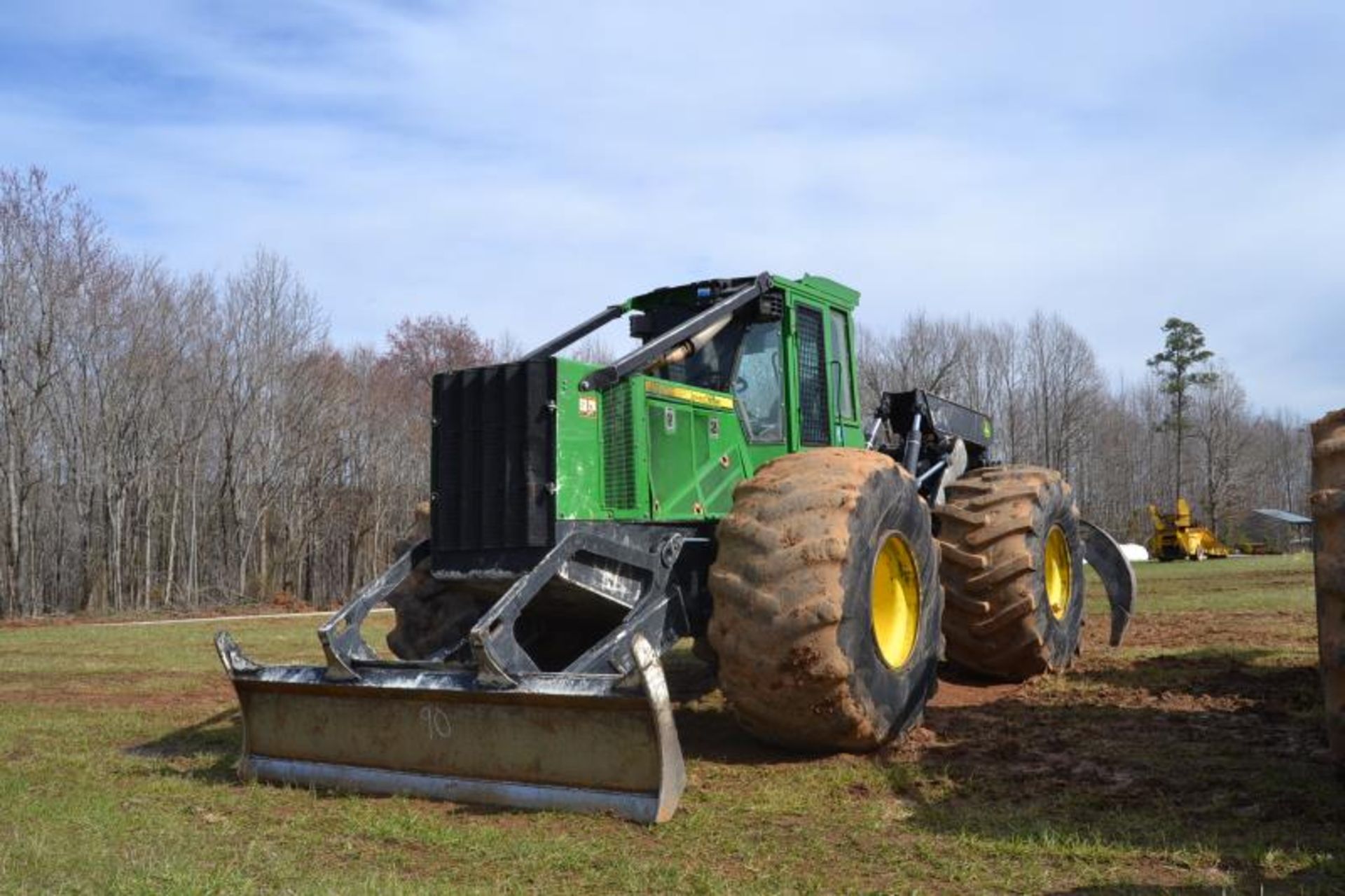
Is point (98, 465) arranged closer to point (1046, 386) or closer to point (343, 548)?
point (343, 548)

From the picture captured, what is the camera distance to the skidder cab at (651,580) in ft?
20.0

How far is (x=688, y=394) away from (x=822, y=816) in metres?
3.06

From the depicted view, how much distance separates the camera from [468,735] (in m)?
6.34

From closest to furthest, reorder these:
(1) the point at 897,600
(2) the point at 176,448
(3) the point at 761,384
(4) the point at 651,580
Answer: (4) the point at 651,580 < (1) the point at 897,600 < (3) the point at 761,384 < (2) the point at 176,448

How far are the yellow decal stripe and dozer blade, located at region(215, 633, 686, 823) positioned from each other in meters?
2.18

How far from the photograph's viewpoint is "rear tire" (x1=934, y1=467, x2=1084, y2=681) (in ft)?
29.3

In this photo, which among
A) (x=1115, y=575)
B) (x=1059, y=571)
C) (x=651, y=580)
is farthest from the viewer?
(x=1115, y=575)

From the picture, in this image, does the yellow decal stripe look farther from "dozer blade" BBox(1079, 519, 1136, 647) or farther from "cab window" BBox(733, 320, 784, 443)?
"dozer blade" BBox(1079, 519, 1136, 647)

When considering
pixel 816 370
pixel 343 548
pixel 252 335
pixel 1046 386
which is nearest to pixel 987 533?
pixel 816 370

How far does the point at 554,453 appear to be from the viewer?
699 cm

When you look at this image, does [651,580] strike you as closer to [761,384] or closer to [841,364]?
[761,384]

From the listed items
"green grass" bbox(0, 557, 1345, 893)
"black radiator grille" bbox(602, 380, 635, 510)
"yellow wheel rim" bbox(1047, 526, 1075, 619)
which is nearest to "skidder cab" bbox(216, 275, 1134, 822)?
"black radiator grille" bbox(602, 380, 635, 510)

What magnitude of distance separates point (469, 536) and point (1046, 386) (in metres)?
61.0

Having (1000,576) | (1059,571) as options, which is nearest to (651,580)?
(1000,576)
